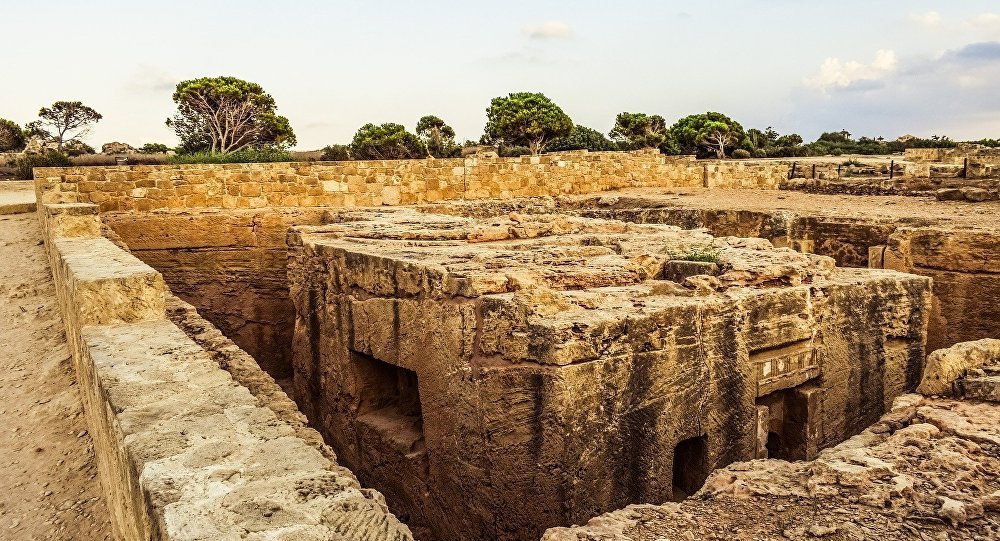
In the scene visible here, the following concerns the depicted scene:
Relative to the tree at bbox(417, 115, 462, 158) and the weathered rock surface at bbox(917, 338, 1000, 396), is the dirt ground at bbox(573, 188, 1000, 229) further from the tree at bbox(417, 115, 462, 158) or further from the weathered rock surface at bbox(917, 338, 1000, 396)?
the tree at bbox(417, 115, 462, 158)

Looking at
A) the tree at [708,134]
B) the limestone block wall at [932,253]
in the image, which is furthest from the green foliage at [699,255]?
the tree at [708,134]

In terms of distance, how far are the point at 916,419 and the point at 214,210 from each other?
9.78 m

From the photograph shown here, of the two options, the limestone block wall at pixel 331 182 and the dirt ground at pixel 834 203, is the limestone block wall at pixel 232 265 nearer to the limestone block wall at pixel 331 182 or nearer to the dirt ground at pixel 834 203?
the limestone block wall at pixel 331 182

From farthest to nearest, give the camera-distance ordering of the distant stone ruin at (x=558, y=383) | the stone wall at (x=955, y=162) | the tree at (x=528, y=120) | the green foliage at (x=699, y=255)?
the tree at (x=528, y=120) < the stone wall at (x=955, y=162) < the green foliage at (x=699, y=255) < the distant stone ruin at (x=558, y=383)

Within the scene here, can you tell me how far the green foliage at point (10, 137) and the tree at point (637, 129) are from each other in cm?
3230

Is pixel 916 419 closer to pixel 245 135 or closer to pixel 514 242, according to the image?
pixel 514 242

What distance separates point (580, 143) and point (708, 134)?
724cm

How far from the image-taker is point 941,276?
7363 mm

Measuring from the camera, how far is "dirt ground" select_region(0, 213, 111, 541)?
10.8 feet

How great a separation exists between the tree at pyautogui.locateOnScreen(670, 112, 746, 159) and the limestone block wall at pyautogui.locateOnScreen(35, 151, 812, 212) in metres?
25.4

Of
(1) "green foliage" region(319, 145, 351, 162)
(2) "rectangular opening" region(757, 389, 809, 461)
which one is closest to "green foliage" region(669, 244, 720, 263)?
(2) "rectangular opening" region(757, 389, 809, 461)

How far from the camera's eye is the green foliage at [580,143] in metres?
40.7

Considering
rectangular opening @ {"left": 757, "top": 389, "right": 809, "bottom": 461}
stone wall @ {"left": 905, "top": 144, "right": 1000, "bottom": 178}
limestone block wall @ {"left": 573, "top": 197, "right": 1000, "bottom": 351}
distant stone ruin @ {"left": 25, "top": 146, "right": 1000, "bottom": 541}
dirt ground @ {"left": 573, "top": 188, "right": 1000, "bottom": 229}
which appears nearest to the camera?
distant stone ruin @ {"left": 25, "top": 146, "right": 1000, "bottom": 541}

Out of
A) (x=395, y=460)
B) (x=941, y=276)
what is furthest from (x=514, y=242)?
(x=941, y=276)
